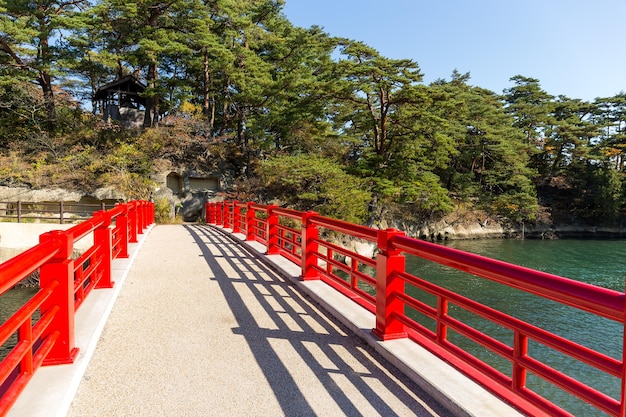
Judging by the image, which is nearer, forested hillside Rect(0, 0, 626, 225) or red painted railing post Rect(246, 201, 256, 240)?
red painted railing post Rect(246, 201, 256, 240)

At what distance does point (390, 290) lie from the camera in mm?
3381

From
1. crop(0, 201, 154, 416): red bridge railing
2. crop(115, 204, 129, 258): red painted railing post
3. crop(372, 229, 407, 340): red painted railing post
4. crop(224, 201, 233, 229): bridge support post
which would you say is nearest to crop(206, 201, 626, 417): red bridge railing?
crop(372, 229, 407, 340): red painted railing post

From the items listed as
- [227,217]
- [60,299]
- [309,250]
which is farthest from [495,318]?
[227,217]

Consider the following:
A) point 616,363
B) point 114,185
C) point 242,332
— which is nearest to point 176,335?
point 242,332

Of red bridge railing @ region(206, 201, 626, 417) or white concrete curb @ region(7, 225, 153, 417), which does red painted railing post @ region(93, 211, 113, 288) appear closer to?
white concrete curb @ region(7, 225, 153, 417)

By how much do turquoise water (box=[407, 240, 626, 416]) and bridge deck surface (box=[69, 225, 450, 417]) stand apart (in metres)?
6.28

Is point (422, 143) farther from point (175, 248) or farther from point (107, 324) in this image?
point (107, 324)

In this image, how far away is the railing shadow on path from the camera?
2.51 m

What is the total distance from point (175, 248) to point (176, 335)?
6.17 m

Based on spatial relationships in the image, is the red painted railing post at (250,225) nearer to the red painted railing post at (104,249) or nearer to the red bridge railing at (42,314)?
the red painted railing post at (104,249)

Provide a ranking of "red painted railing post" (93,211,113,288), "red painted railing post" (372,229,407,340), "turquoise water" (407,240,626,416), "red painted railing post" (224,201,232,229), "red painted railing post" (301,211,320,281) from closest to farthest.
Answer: "red painted railing post" (372,229,407,340) < "red painted railing post" (93,211,113,288) < "red painted railing post" (301,211,320,281) < "turquoise water" (407,240,626,416) < "red painted railing post" (224,201,232,229)

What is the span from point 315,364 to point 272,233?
4.83 m

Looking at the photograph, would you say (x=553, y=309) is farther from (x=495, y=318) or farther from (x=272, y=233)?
(x=495, y=318)

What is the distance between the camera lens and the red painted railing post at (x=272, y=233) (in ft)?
25.4
